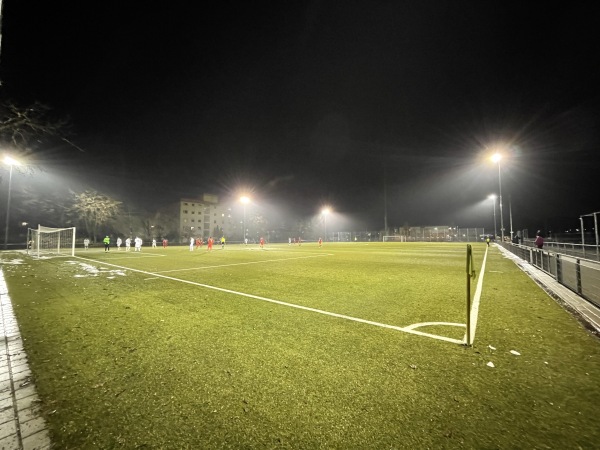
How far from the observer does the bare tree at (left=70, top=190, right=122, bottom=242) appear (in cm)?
4631

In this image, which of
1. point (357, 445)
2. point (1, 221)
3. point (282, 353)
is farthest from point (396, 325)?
point (1, 221)

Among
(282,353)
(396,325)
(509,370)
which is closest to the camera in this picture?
(509,370)

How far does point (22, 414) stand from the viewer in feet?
7.64

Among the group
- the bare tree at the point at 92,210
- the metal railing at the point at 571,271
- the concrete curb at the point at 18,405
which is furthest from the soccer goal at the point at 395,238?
the concrete curb at the point at 18,405

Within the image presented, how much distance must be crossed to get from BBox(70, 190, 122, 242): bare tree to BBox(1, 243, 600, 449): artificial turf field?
51329 millimetres

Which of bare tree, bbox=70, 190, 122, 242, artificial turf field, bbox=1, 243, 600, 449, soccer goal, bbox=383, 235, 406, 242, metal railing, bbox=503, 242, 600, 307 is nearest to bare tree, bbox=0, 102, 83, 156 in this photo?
artificial turf field, bbox=1, 243, 600, 449

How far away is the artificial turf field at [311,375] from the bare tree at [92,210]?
51329mm

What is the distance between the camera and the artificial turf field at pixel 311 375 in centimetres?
211

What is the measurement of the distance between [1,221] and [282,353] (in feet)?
188

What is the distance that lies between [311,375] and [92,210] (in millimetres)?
57745

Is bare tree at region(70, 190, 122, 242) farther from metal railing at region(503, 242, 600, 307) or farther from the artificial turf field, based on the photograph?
metal railing at region(503, 242, 600, 307)

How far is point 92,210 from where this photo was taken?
46.9m

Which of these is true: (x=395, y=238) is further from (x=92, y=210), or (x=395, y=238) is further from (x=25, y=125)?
(x=25, y=125)

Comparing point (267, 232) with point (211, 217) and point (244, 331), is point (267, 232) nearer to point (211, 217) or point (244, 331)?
point (211, 217)
